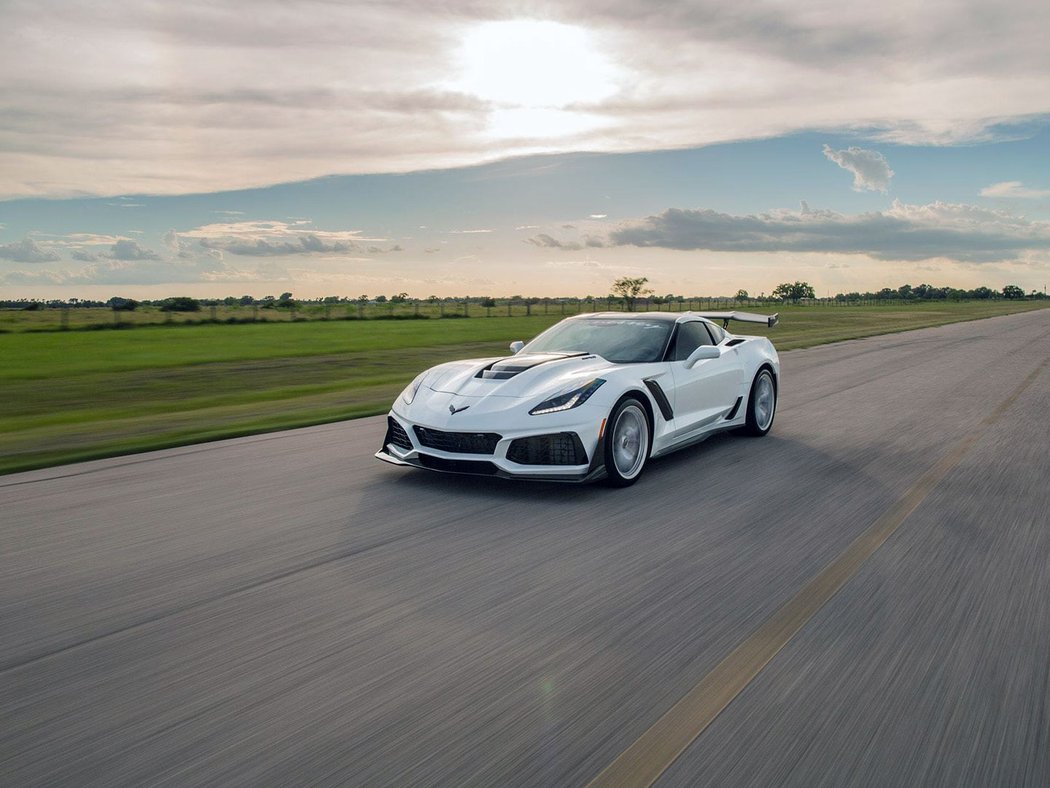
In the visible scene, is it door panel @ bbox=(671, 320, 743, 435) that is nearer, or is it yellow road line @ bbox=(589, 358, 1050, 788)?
yellow road line @ bbox=(589, 358, 1050, 788)

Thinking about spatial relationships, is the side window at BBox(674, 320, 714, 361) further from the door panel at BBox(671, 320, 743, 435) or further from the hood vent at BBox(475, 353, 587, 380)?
the hood vent at BBox(475, 353, 587, 380)

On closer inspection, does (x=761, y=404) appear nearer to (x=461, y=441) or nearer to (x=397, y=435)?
(x=461, y=441)

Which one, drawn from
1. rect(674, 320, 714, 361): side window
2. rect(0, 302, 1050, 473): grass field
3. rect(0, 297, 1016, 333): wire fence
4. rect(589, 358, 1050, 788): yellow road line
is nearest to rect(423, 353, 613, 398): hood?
rect(674, 320, 714, 361): side window

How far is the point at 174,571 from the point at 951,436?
26.6 ft

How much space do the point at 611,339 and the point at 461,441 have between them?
2.25 meters

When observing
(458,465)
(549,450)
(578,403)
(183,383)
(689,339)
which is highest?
(689,339)

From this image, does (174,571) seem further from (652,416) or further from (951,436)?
(951,436)

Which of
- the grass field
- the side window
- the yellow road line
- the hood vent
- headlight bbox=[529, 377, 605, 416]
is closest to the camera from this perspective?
the yellow road line

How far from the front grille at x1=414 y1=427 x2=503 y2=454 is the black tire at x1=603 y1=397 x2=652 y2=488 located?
2.91 feet

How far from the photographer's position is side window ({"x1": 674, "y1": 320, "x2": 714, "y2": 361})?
27.5ft

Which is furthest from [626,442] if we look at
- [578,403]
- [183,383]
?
[183,383]

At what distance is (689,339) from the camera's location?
343 inches

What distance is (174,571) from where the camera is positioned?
4.88 m

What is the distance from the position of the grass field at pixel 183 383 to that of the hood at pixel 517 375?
140 inches
